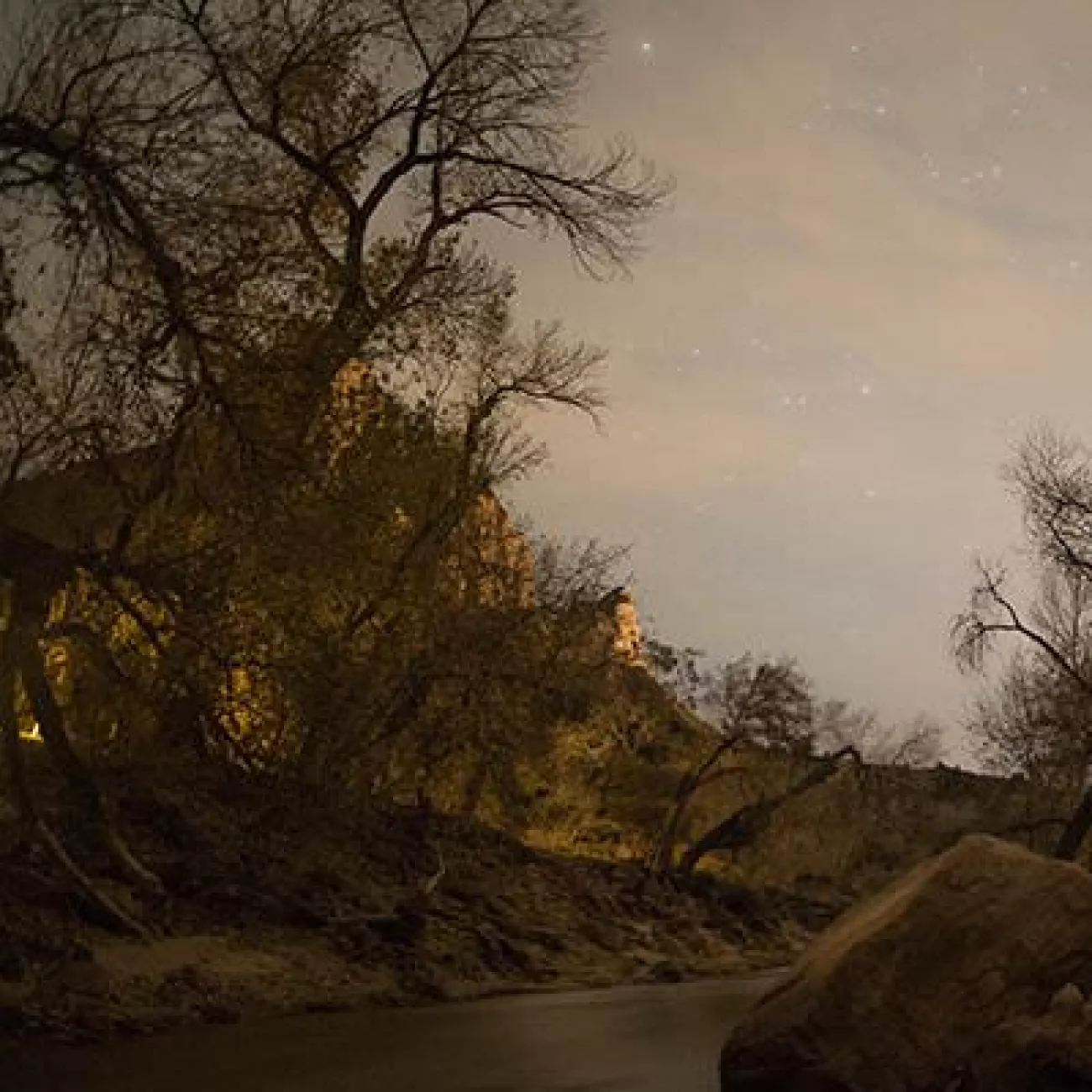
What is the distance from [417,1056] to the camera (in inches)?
569

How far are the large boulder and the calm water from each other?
2.09m

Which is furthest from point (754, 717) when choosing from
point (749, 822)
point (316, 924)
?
Answer: point (316, 924)

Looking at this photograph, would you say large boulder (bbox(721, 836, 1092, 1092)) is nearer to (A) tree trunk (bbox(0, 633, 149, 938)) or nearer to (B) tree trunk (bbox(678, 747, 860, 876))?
(A) tree trunk (bbox(0, 633, 149, 938))

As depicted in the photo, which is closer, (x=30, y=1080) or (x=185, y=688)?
(x=30, y=1080)

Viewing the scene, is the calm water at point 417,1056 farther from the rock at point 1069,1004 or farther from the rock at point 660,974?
the rock at point 660,974

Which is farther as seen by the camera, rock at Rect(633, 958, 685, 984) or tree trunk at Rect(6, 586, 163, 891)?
rock at Rect(633, 958, 685, 984)

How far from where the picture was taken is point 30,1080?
37.8ft

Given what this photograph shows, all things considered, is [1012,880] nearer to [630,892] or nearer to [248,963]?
[248,963]

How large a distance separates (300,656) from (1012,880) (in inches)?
433

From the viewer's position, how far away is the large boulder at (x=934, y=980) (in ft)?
33.7

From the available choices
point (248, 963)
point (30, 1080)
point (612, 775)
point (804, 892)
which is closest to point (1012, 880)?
point (30, 1080)

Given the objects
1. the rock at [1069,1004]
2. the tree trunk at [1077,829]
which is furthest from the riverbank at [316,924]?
the rock at [1069,1004]

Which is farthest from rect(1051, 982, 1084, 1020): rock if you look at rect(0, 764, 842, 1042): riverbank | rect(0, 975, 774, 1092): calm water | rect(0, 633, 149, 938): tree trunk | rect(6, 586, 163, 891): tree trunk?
rect(0, 633, 149, 938): tree trunk

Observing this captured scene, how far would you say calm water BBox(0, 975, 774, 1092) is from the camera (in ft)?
39.6
